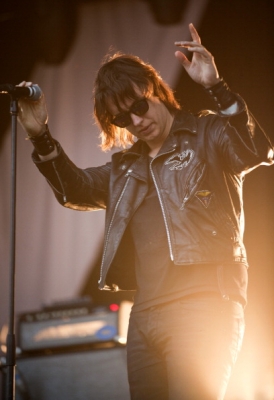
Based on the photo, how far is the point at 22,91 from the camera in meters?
1.96

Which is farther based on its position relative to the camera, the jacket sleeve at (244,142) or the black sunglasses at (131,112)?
the black sunglasses at (131,112)

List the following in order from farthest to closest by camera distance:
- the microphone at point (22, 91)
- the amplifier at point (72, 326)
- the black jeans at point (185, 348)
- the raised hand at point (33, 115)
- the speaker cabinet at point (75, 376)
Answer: the amplifier at point (72, 326), the speaker cabinet at point (75, 376), the raised hand at point (33, 115), the microphone at point (22, 91), the black jeans at point (185, 348)

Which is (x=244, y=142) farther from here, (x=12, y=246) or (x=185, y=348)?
(x=12, y=246)

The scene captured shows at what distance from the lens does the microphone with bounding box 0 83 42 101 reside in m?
1.92

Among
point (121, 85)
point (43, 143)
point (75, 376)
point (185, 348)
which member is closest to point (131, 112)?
point (121, 85)

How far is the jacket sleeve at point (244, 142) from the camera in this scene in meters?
1.81

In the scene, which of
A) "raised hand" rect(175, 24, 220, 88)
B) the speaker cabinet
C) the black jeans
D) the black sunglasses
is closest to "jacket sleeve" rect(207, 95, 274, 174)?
"raised hand" rect(175, 24, 220, 88)

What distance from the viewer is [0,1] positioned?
13.5ft

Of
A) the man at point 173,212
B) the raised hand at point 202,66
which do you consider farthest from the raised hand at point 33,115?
the raised hand at point 202,66

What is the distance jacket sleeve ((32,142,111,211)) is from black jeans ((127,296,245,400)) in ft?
1.68

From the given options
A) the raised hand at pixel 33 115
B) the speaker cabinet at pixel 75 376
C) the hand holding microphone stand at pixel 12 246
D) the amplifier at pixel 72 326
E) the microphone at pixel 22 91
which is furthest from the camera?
the amplifier at pixel 72 326

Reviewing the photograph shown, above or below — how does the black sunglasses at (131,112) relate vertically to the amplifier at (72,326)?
above

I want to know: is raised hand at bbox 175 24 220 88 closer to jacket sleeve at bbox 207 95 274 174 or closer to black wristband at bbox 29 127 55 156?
jacket sleeve at bbox 207 95 274 174

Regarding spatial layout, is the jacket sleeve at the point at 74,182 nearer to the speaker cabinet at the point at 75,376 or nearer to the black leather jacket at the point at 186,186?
the black leather jacket at the point at 186,186
